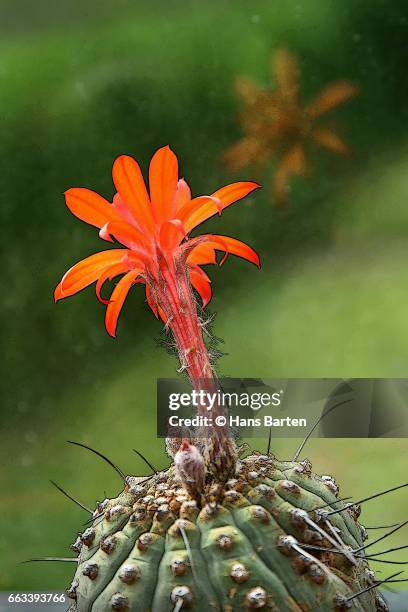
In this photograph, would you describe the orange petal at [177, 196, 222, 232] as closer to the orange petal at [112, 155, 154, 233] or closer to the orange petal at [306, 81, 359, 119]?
the orange petal at [112, 155, 154, 233]

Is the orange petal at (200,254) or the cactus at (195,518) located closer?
the cactus at (195,518)

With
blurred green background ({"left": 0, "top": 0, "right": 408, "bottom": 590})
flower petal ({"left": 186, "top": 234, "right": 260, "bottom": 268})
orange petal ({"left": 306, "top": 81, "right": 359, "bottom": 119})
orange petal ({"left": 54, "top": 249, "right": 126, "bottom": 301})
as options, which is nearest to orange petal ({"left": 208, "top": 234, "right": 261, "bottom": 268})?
flower petal ({"left": 186, "top": 234, "right": 260, "bottom": 268})

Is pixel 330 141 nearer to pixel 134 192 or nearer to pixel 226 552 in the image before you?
pixel 134 192

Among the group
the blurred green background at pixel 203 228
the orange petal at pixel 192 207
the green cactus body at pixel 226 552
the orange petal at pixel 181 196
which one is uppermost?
the blurred green background at pixel 203 228

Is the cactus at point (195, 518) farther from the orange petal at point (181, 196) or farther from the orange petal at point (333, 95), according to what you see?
the orange petal at point (333, 95)

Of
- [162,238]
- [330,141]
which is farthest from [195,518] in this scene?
[330,141]

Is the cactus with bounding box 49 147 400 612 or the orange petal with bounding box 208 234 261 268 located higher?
the orange petal with bounding box 208 234 261 268

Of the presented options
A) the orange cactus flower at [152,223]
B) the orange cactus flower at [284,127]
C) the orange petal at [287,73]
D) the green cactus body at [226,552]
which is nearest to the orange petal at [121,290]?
the orange cactus flower at [152,223]
